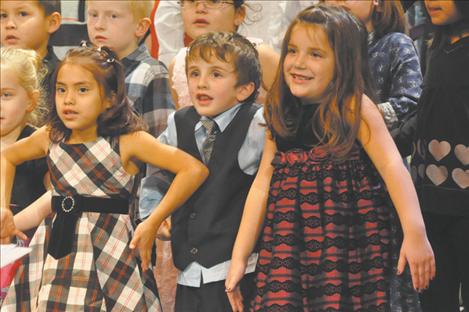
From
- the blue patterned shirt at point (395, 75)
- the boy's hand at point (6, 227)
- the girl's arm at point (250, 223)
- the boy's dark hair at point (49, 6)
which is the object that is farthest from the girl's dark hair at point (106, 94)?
the boy's dark hair at point (49, 6)

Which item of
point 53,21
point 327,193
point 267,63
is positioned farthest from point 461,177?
point 53,21

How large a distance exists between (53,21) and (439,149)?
1991mm

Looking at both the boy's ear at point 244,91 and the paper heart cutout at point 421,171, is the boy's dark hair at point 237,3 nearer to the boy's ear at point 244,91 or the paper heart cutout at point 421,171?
the boy's ear at point 244,91

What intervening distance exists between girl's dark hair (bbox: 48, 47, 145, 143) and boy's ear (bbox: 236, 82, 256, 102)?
33 cm

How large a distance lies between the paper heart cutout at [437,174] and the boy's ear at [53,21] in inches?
77.4

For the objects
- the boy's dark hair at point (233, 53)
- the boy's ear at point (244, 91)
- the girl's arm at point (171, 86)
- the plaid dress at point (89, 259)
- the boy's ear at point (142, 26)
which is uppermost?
the boy's dark hair at point (233, 53)

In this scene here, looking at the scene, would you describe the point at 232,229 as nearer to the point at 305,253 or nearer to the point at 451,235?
the point at 305,253

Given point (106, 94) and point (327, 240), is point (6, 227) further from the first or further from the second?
point (327, 240)

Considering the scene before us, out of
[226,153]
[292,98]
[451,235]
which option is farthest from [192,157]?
[451,235]

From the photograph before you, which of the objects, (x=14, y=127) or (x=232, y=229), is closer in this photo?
(x=232, y=229)

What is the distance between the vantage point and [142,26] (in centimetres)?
389

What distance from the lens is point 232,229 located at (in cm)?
294

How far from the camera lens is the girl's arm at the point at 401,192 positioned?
2635 millimetres

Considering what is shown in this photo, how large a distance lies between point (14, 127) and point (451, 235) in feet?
5.50
